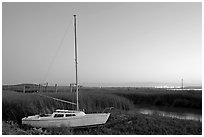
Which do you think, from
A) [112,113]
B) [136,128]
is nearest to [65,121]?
[136,128]

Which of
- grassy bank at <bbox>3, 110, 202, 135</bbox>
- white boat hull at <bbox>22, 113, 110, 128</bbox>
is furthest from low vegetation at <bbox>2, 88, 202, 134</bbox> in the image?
white boat hull at <bbox>22, 113, 110, 128</bbox>

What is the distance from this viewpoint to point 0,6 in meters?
9.71

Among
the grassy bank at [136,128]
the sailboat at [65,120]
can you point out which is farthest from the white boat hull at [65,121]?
the grassy bank at [136,128]

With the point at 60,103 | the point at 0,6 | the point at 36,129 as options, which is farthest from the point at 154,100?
the point at 0,6

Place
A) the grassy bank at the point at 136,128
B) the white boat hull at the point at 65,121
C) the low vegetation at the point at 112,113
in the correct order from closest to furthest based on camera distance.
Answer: the grassy bank at the point at 136,128, the white boat hull at the point at 65,121, the low vegetation at the point at 112,113

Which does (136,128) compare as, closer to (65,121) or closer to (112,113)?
(112,113)

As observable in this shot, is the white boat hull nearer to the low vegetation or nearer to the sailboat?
the sailboat

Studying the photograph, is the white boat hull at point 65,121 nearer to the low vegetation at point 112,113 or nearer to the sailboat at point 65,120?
the sailboat at point 65,120

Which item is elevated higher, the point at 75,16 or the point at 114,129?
the point at 75,16

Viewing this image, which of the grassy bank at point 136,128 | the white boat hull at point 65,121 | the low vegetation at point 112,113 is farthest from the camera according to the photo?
the low vegetation at point 112,113

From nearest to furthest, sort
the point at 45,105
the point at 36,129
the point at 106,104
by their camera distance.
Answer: the point at 36,129 → the point at 45,105 → the point at 106,104

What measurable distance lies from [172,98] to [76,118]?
1617 centimetres

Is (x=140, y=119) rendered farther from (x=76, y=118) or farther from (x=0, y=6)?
(x=0, y=6)

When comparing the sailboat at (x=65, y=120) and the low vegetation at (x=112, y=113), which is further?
the low vegetation at (x=112, y=113)
